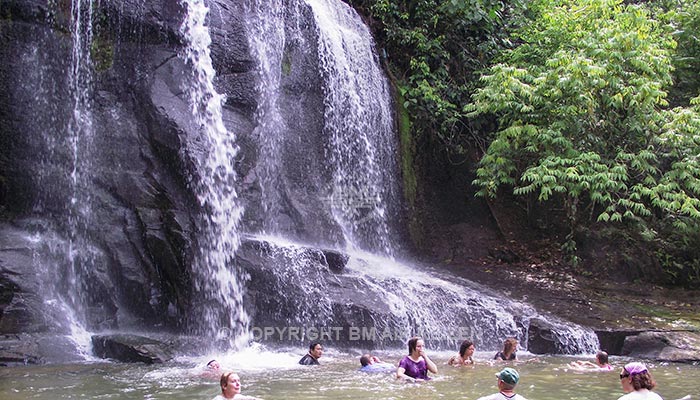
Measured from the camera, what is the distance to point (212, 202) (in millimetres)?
12055

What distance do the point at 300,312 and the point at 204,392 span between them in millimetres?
4004

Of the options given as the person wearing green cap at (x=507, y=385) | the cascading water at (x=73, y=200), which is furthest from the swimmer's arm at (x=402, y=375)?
the cascading water at (x=73, y=200)

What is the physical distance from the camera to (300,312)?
11055mm

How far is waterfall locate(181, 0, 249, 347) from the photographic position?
11.1 meters

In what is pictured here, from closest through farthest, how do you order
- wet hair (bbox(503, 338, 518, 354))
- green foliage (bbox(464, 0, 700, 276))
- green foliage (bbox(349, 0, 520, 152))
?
wet hair (bbox(503, 338, 518, 354)) → green foliage (bbox(464, 0, 700, 276)) → green foliage (bbox(349, 0, 520, 152))

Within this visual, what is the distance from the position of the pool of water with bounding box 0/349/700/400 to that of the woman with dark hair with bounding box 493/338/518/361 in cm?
21

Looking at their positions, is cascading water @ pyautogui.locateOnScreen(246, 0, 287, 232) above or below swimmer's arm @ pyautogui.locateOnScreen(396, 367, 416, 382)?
above

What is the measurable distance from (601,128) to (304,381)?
430 inches

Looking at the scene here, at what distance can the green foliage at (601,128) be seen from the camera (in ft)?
Answer: 47.0

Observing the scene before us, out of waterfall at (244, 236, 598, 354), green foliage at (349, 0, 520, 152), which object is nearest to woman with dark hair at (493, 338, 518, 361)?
waterfall at (244, 236, 598, 354)

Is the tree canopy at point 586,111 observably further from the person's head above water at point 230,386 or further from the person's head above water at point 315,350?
the person's head above water at point 230,386

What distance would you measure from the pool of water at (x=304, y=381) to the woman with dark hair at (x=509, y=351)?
8.1 inches

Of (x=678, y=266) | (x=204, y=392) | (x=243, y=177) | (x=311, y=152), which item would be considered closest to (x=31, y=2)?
(x=243, y=177)

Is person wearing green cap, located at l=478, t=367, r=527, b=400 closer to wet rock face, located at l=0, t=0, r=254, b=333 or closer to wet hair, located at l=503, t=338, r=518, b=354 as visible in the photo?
wet hair, located at l=503, t=338, r=518, b=354
